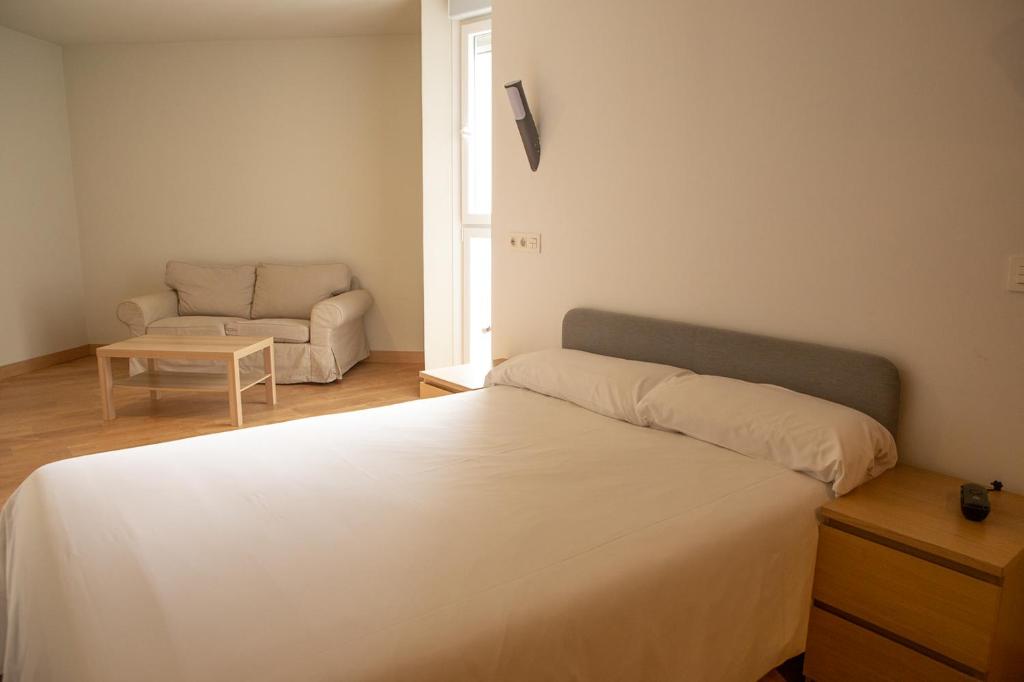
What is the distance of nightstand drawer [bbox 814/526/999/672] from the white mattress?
7 cm

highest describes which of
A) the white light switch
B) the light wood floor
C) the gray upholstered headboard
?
the white light switch

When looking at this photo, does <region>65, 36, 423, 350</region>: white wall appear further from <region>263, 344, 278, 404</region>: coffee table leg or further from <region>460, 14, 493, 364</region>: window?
<region>263, 344, 278, 404</region>: coffee table leg

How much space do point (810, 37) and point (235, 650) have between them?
2205 millimetres

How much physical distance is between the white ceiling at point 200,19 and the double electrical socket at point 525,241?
215 centimetres

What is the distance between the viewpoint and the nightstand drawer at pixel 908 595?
4.70ft

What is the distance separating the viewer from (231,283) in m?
5.22

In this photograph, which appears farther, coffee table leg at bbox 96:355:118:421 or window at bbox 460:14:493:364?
window at bbox 460:14:493:364

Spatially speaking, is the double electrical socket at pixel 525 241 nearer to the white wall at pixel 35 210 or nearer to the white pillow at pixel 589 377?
the white pillow at pixel 589 377

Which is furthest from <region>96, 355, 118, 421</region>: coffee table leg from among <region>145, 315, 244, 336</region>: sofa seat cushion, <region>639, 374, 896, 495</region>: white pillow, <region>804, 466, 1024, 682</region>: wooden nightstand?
<region>804, 466, 1024, 682</region>: wooden nightstand

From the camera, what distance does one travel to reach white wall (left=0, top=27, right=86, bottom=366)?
4953mm

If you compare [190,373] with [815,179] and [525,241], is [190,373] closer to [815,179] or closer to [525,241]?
[525,241]

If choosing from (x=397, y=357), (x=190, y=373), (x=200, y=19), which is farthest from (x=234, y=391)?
(x=200, y=19)

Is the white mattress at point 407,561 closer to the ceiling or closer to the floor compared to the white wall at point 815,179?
closer to the floor

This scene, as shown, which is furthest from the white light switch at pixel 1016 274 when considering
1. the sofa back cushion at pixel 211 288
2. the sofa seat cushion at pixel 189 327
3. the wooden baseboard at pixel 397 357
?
the sofa back cushion at pixel 211 288
